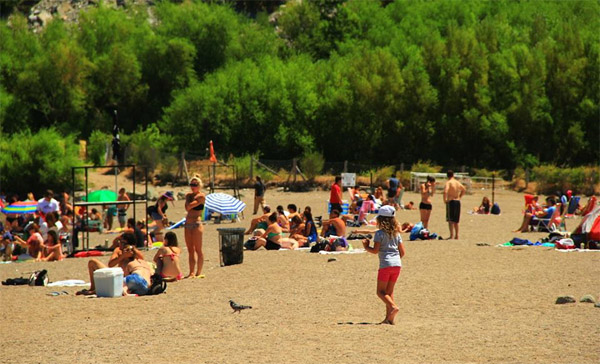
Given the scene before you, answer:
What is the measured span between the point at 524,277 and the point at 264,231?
6720 mm

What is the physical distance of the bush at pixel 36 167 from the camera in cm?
3869

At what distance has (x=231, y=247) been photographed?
1689cm

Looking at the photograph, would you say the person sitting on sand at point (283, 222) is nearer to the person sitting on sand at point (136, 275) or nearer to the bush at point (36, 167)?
the person sitting on sand at point (136, 275)

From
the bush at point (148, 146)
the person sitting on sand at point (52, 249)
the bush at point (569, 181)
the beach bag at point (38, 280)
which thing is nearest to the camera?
the beach bag at point (38, 280)

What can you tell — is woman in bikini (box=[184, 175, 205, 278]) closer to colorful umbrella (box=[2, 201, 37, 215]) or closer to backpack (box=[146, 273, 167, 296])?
backpack (box=[146, 273, 167, 296])

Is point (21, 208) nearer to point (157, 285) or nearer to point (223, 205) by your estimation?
point (223, 205)

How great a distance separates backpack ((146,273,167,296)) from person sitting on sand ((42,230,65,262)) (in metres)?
5.44

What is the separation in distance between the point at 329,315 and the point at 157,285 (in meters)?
3.25

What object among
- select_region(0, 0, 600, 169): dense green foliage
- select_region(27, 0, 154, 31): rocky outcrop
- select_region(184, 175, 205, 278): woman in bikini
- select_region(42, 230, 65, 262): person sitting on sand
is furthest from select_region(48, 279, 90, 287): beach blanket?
select_region(27, 0, 154, 31): rocky outcrop

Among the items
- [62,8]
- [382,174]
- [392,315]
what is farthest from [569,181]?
[62,8]

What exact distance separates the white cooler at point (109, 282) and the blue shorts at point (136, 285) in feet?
0.52

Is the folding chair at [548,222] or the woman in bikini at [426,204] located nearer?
the woman in bikini at [426,204]

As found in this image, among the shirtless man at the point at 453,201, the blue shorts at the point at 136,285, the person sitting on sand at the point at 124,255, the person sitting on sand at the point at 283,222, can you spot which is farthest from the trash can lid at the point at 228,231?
the shirtless man at the point at 453,201

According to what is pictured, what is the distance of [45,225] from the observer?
68.5ft
